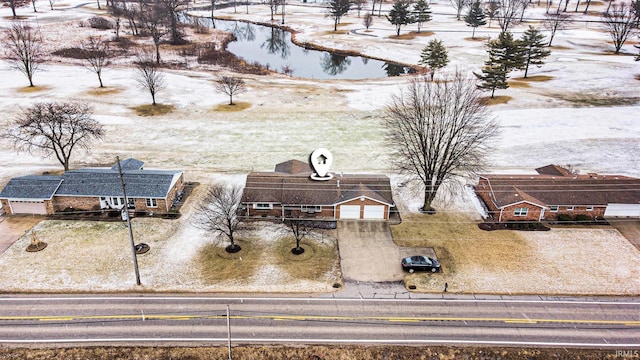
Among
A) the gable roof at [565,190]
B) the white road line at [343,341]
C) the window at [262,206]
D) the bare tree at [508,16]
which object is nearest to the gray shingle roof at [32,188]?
the white road line at [343,341]

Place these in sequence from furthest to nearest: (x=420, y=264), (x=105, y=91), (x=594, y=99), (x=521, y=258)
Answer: (x=105, y=91)
(x=594, y=99)
(x=521, y=258)
(x=420, y=264)

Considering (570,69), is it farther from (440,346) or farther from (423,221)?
(440,346)

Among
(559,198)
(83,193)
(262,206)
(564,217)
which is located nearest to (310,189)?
(262,206)

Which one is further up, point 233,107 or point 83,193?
point 233,107

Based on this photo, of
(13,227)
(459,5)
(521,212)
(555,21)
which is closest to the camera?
(13,227)

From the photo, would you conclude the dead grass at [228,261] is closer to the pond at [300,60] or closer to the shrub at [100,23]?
the pond at [300,60]

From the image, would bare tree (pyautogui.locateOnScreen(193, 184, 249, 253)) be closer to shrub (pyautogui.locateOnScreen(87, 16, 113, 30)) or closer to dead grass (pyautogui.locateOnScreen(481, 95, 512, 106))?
dead grass (pyautogui.locateOnScreen(481, 95, 512, 106))

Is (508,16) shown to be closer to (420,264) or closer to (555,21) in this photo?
(555,21)
